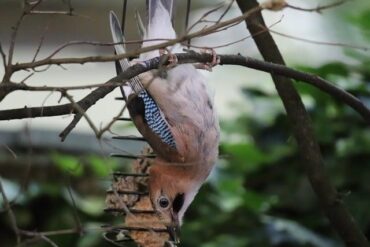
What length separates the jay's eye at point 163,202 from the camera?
313 centimetres

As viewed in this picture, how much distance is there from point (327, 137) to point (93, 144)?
2339 millimetres

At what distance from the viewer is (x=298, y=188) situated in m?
4.32

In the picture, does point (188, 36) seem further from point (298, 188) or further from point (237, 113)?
point (237, 113)

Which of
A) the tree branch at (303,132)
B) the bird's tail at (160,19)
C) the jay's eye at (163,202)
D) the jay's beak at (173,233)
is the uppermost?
the bird's tail at (160,19)

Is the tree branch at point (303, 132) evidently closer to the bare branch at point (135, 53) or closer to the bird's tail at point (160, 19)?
the bird's tail at point (160, 19)

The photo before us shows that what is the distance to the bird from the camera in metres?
3.16

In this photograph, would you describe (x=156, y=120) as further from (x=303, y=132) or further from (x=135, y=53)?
(x=135, y=53)

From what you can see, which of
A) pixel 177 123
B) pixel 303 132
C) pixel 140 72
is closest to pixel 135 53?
pixel 140 72

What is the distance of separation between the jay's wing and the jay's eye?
134mm

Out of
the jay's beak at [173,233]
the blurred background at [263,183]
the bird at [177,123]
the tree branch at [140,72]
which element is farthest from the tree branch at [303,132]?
the blurred background at [263,183]

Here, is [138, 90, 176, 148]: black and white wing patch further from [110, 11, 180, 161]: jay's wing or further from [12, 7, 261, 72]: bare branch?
[12, 7, 261, 72]: bare branch

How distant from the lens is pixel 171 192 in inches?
128

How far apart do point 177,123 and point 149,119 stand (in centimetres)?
19

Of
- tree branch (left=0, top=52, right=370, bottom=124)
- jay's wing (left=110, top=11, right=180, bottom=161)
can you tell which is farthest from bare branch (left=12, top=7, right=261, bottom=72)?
jay's wing (left=110, top=11, right=180, bottom=161)
